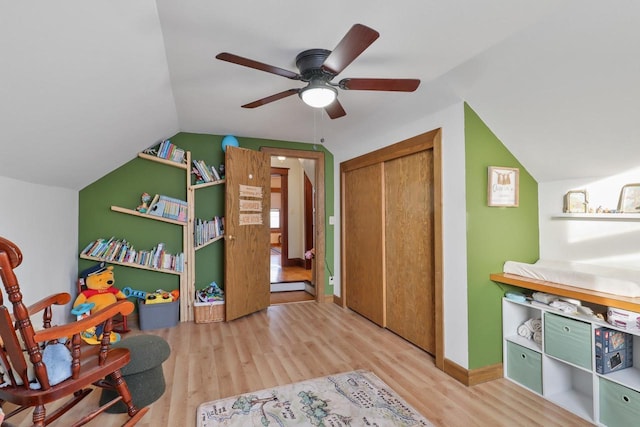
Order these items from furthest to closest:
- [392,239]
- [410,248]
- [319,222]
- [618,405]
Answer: [319,222] < [392,239] < [410,248] < [618,405]

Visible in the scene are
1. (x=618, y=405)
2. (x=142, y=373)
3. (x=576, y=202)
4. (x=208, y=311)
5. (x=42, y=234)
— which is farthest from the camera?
(x=208, y=311)

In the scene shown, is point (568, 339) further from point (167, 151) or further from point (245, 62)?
point (167, 151)

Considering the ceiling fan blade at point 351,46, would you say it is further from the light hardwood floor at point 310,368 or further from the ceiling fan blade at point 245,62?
the light hardwood floor at point 310,368

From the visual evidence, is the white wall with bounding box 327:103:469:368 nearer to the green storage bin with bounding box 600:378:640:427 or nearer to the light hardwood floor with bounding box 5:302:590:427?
the light hardwood floor with bounding box 5:302:590:427

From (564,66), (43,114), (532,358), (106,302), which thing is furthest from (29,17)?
(532,358)

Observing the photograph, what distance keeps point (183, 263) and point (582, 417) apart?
12.2 ft

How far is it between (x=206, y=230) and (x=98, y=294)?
1.22m

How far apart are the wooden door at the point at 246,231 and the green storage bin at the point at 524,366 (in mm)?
2670

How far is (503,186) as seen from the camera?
95.2 inches

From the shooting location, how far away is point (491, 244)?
2398mm

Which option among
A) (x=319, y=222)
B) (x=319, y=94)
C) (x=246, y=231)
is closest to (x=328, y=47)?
(x=319, y=94)

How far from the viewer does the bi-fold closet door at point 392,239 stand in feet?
9.23

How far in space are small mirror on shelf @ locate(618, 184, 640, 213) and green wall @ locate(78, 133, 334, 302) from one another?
3572mm

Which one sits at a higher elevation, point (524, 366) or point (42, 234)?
point (42, 234)
